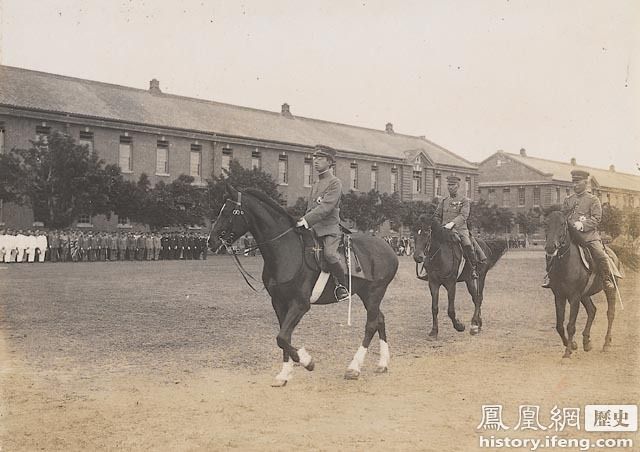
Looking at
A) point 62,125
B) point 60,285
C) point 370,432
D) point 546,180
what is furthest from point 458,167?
point 370,432

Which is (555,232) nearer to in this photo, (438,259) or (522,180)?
(438,259)

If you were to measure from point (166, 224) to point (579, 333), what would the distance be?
92.7 feet

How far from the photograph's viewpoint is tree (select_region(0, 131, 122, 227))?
30.2 meters

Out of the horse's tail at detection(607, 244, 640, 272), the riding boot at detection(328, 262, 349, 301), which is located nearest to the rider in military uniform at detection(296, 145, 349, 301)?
the riding boot at detection(328, 262, 349, 301)

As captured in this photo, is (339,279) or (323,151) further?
(323,151)

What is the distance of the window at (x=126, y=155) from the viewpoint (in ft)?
136

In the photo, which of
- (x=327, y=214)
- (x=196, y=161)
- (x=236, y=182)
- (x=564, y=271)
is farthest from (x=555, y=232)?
(x=196, y=161)

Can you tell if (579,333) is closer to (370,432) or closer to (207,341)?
(207,341)

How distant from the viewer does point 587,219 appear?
960cm

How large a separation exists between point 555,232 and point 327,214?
3.33 meters

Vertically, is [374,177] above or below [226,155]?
below

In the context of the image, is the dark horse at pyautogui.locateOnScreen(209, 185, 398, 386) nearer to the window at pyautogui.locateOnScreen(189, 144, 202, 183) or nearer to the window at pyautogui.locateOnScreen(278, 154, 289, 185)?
the window at pyautogui.locateOnScreen(189, 144, 202, 183)

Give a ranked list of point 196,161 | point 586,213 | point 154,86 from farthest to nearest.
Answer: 1. point 154,86
2. point 196,161
3. point 586,213

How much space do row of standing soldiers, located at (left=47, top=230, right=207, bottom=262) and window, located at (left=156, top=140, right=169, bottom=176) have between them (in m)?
8.19
